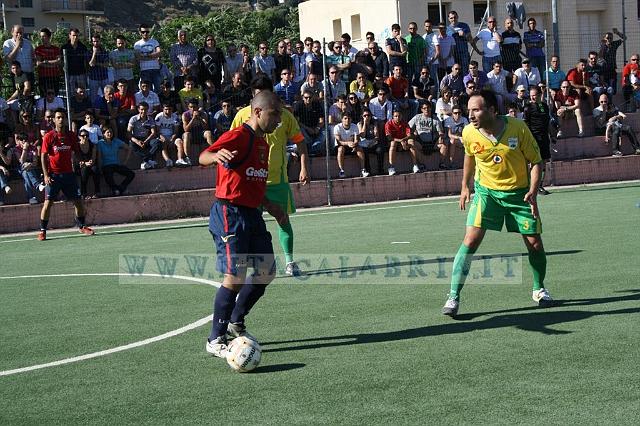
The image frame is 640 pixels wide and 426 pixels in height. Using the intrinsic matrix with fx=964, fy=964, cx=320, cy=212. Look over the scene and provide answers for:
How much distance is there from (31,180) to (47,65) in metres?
2.58

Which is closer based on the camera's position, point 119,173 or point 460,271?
point 460,271

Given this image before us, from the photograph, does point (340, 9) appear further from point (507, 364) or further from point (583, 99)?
point (507, 364)

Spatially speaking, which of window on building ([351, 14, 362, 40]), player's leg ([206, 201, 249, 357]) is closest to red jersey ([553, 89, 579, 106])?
player's leg ([206, 201, 249, 357])

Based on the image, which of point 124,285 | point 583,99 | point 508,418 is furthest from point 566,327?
point 583,99

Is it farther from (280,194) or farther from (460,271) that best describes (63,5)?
(460,271)

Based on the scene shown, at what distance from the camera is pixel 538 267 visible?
27.6 feet

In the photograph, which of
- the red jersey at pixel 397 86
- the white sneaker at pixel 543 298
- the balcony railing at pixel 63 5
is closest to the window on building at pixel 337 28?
the balcony railing at pixel 63 5

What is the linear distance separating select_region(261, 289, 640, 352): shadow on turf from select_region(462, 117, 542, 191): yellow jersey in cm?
110

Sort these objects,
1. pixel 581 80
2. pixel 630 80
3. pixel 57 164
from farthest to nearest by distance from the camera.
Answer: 1. pixel 630 80
2. pixel 581 80
3. pixel 57 164

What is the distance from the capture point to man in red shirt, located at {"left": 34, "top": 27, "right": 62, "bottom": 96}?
19906 mm

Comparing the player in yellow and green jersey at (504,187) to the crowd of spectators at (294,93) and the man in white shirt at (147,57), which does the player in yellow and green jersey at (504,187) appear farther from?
the man in white shirt at (147,57)

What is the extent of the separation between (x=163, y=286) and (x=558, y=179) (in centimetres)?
1336

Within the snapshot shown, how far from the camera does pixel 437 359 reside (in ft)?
21.2

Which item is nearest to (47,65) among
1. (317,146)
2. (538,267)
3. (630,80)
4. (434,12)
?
(317,146)
